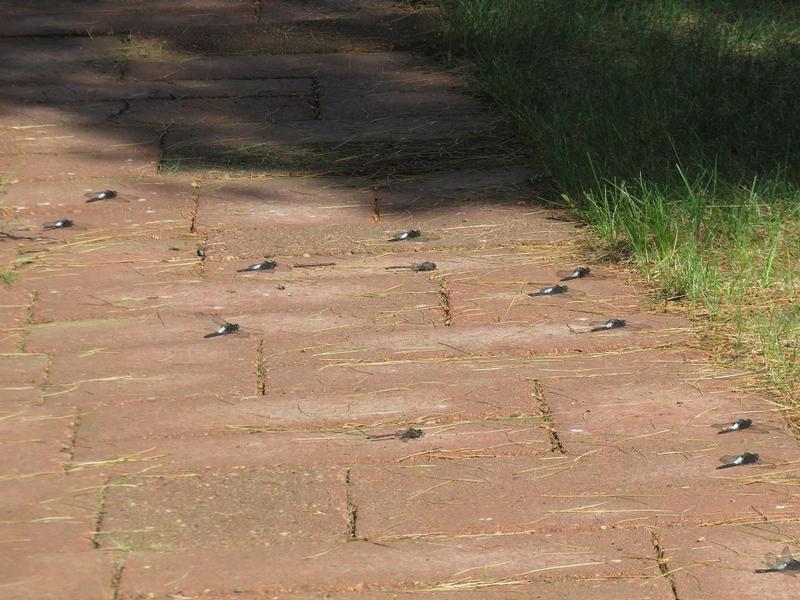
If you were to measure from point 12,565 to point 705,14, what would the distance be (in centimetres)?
A: 471

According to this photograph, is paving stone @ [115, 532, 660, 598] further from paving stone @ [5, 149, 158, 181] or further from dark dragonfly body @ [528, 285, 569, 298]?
paving stone @ [5, 149, 158, 181]

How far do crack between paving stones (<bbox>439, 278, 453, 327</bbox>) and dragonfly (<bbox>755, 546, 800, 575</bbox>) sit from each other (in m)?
1.29

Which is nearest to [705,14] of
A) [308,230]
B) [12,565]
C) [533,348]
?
[308,230]

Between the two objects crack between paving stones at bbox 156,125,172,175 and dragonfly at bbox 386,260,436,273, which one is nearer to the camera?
dragonfly at bbox 386,260,436,273

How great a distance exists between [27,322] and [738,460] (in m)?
1.87

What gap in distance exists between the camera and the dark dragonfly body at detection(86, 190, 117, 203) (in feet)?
14.5

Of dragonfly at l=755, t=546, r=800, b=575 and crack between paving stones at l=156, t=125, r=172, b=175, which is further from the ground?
dragonfly at l=755, t=546, r=800, b=575

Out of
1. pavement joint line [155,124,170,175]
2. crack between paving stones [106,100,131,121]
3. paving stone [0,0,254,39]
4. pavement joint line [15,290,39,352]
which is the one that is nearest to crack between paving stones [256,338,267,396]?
pavement joint line [15,290,39,352]

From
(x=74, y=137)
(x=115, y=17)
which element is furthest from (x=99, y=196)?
(x=115, y=17)

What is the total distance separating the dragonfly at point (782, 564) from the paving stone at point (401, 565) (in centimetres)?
21

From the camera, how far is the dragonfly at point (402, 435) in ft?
9.57

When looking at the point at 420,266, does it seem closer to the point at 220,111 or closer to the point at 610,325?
the point at 610,325

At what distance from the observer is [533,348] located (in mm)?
3354

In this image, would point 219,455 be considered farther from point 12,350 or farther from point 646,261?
point 646,261
